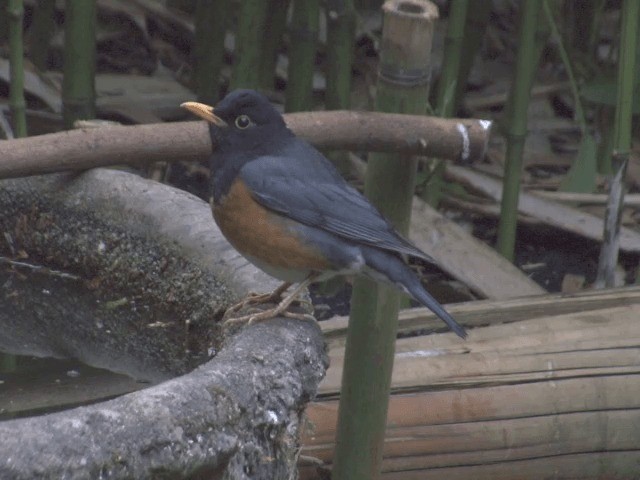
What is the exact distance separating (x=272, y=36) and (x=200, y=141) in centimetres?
223

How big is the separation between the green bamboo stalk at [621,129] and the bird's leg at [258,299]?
164cm

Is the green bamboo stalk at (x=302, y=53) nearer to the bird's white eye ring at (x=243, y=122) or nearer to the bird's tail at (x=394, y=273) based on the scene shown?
the bird's white eye ring at (x=243, y=122)

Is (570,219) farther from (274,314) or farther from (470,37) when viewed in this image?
(274,314)

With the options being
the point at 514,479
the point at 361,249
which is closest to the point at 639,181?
the point at 514,479

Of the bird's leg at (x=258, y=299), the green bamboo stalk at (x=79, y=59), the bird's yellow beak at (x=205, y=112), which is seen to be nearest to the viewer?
the bird's leg at (x=258, y=299)

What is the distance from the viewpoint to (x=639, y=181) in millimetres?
5168

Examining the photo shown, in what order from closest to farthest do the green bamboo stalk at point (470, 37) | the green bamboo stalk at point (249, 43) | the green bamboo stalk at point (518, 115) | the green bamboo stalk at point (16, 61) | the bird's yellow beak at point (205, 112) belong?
1. the bird's yellow beak at point (205, 112)
2. the green bamboo stalk at point (16, 61)
3. the green bamboo stalk at point (518, 115)
4. the green bamboo stalk at point (249, 43)
5. the green bamboo stalk at point (470, 37)

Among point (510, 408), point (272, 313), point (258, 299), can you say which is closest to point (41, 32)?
point (510, 408)

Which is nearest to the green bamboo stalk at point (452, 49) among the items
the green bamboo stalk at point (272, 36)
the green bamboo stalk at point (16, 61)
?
the green bamboo stalk at point (272, 36)

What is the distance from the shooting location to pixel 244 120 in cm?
272

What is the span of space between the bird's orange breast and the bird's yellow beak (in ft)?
0.58

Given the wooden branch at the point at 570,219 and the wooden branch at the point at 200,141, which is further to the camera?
the wooden branch at the point at 570,219

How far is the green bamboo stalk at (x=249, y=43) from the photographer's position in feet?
14.0

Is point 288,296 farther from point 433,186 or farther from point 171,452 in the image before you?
point 433,186
